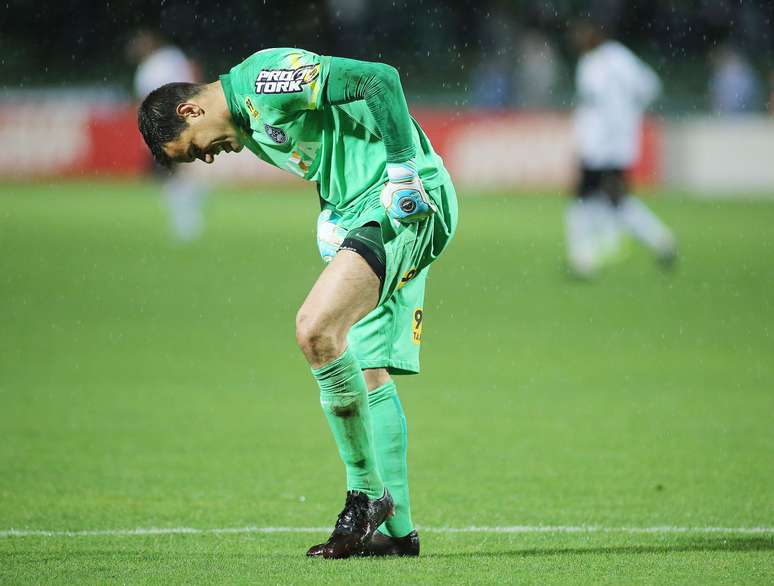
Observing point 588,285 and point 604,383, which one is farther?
point 588,285

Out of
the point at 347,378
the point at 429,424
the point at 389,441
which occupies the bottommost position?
the point at 429,424

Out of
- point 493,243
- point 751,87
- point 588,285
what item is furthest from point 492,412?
point 751,87

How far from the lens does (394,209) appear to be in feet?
15.2

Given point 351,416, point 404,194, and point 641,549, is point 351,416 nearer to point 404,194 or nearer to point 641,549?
point 404,194

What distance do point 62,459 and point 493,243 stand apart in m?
11.3

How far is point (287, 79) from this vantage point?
463 centimetres

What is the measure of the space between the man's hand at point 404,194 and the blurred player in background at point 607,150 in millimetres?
10018

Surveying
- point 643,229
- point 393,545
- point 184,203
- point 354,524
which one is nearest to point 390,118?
point 354,524

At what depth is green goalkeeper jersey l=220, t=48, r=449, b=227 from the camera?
464 centimetres

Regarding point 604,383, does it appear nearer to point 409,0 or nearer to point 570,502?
point 570,502

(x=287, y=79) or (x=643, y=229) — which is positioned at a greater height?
(x=287, y=79)

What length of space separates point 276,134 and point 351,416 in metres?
1.04

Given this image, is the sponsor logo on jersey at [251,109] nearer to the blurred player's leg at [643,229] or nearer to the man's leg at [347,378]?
the man's leg at [347,378]

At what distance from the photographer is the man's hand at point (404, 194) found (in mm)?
4617
